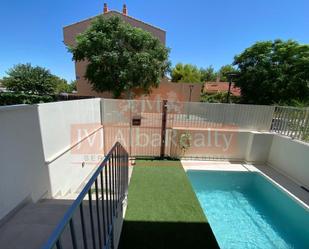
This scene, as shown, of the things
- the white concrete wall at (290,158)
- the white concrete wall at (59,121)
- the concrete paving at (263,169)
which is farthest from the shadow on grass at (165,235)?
the white concrete wall at (290,158)

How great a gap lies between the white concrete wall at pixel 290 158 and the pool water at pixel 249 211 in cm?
86

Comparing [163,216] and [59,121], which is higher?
[59,121]

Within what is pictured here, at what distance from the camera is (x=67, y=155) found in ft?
12.4

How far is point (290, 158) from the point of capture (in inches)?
213

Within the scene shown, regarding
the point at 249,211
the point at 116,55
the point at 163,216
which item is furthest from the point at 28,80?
the point at 249,211

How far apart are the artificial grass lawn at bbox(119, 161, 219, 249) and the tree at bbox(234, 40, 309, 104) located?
10.4m

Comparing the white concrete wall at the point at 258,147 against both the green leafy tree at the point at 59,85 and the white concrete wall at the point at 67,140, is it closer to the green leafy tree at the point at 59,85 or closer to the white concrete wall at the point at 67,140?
the white concrete wall at the point at 67,140

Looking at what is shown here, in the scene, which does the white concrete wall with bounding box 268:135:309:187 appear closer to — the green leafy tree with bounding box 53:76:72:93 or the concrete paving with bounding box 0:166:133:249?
the concrete paving with bounding box 0:166:133:249

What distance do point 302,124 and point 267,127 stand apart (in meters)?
1.09

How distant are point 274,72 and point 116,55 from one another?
419 inches

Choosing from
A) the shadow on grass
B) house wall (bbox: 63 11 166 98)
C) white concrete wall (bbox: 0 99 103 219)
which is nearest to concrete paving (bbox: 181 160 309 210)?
the shadow on grass

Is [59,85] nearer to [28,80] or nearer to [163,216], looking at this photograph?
[28,80]

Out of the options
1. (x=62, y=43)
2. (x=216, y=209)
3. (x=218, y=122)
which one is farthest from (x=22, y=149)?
(x=62, y=43)

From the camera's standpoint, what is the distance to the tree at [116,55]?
9828 mm
